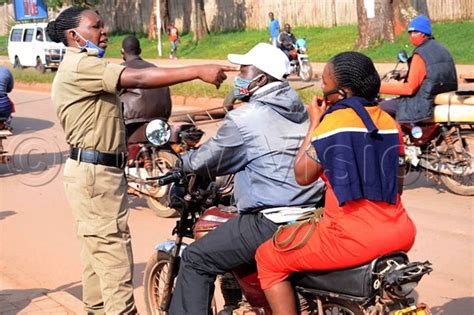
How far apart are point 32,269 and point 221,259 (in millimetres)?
3454

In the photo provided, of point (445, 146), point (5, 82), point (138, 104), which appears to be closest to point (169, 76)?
point (138, 104)

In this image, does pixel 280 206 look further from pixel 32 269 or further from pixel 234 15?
pixel 234 15

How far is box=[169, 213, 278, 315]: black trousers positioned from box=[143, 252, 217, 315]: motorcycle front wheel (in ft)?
1.99

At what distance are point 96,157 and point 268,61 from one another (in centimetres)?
116

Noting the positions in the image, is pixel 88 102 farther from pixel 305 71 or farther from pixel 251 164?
pixel 305 71

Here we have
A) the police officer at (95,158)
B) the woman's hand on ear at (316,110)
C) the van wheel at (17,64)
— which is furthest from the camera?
the van wheel at (17,64)

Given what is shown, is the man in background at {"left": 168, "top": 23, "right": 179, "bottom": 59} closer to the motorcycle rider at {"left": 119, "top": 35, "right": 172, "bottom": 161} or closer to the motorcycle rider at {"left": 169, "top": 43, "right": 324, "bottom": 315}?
the motorcycle rider at {"left": 119, "top": 35, "right": 172, "bottom": 161}

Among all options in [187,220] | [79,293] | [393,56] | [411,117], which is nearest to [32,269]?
[79,293]

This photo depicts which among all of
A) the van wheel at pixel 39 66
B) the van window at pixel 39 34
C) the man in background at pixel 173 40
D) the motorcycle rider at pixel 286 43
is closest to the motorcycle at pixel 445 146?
the motorcycle rider at pixel 286 43

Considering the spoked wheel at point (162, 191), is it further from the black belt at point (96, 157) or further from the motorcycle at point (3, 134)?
the black belt at point (96, 157)

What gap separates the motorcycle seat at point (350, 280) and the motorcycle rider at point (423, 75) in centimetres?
505

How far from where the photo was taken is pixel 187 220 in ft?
15.2

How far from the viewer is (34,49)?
31953 mm

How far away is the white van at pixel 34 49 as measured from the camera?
31.1m
